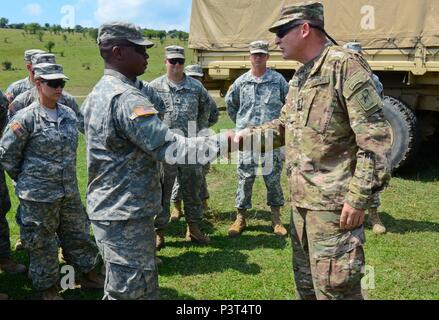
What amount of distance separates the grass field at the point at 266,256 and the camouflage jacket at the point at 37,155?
94 centimetres

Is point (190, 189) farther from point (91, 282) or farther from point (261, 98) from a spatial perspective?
point (91, 282)

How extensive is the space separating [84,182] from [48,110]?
3.84 m

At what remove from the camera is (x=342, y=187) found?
2.59 m

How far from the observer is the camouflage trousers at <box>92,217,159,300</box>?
265 cm

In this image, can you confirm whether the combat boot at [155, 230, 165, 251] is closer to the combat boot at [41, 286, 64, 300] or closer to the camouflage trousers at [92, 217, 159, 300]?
the combat boot at [41, 286, 64, 300]

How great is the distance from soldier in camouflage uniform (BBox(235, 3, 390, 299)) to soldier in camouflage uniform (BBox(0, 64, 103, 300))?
1.85 meters

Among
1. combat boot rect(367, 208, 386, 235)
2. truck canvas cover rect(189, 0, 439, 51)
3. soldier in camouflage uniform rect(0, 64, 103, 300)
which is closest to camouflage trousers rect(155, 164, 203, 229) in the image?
soldier in camouflage uniform rect(0, 64, 103, 300)

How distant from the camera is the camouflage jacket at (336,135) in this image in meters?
2.44

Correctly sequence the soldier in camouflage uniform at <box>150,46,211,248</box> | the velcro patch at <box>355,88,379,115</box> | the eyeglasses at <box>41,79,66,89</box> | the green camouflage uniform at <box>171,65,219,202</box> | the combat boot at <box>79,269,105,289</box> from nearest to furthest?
the velcro patch at <box>355,88,379,115</box>, the eyeglasses at <box>41,79,66,89</box>, the combat boot at <box>79,269,105,289</box>, the soldier in camouflage uniform at <box>150,46,211,248</box>, the green camouflage uniform at <box>171,65,219,202</box>

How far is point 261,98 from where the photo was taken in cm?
535

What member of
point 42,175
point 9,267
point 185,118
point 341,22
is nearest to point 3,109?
point 42,175

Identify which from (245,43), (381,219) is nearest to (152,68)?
(245,43)

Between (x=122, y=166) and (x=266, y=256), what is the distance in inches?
96.1
